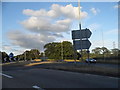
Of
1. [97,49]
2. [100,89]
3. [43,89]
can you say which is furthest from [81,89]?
[97,49]

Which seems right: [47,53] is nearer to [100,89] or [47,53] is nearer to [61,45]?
[61,45]

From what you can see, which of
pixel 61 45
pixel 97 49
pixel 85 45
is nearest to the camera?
pixel 85 45

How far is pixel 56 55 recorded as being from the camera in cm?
12488

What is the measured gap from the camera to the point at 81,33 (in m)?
27.9

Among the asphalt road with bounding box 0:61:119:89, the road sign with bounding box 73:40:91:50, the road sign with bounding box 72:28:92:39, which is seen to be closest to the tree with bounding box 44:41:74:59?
the road sign with bounding box 72:28:92:39

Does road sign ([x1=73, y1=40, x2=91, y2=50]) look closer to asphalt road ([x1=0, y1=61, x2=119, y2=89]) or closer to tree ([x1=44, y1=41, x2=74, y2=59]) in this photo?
asphalt road ([x1=0, y1=61, x2=119, y2=89])

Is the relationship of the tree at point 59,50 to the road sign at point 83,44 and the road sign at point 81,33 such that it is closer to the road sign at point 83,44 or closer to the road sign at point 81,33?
the road sign at point 81,33

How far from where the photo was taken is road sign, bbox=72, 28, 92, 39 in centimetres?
2764

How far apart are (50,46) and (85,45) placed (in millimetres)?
103513

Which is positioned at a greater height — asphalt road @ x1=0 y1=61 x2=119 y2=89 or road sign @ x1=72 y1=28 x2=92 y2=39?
road sign @ x1=72 y1=28 x2=92 y2=39

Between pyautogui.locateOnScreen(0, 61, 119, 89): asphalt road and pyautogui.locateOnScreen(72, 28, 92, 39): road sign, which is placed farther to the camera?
pyautogui.locateOnScreen(72, 28, 92, 39): road sign

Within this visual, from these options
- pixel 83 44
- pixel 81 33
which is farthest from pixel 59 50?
pixel 83 44

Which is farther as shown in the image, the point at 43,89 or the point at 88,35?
the point at 88,35

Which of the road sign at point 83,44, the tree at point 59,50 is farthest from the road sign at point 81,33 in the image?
the tree at point 59,50
